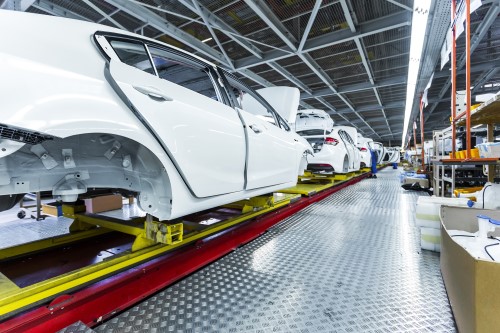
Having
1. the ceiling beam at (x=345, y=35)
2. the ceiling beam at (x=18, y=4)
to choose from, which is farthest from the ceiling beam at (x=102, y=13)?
the ceiling beam at (x=345, y=35)

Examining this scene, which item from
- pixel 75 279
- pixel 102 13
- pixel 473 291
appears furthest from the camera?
pixel 102 13

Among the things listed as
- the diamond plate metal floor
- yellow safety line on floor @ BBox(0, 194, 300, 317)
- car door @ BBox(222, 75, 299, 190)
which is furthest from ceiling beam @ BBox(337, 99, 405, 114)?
yellow safety line on floor @ BBox(0, 194, 300, 317)

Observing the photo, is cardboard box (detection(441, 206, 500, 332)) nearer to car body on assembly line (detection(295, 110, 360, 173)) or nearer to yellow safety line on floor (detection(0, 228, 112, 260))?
yellow safety line on floor (detection(0, 228, 112, 260))

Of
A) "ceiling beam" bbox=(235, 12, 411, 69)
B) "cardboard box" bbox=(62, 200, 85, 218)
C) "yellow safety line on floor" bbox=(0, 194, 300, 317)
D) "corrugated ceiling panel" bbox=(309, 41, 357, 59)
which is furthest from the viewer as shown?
"corrugated ceiling panel" bbox=(309, 41, 357, 59)

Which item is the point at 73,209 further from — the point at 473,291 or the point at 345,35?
the point at 345,35

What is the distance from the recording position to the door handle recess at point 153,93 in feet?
4.05

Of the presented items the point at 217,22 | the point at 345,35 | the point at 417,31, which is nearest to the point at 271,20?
the point at 217,22

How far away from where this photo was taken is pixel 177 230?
5.14 ft

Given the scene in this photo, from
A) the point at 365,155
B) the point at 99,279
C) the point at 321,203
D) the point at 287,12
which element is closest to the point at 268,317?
the point at 99,279

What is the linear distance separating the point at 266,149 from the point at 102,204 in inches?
110

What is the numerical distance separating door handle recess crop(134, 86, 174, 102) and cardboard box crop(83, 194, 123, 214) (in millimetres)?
2807

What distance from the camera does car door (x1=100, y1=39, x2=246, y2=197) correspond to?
1229mm

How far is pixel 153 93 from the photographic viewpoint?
128cm

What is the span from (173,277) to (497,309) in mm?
1523
